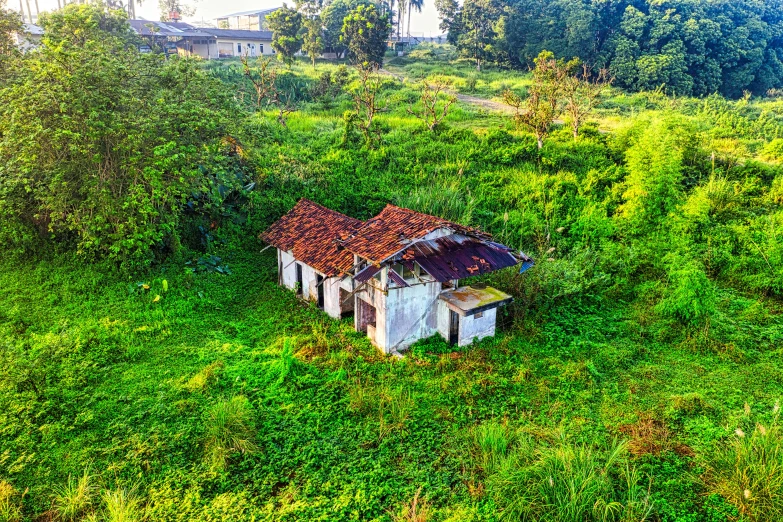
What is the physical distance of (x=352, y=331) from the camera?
441 inches

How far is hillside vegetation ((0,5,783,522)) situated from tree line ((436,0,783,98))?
50.4 feet

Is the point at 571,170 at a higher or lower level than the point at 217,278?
higher

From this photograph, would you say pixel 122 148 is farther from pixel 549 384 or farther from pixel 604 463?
pixel 604 463

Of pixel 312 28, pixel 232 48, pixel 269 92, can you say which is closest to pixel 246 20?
pixel 232 48

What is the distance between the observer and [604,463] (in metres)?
7.16

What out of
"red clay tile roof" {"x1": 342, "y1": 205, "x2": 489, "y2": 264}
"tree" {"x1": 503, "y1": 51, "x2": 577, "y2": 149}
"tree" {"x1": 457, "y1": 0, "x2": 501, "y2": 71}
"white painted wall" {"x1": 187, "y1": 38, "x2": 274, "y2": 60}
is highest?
"tree" {"x1": 457, "y1": 0, "x2": 501, "y2": 71}

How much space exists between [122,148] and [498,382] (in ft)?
32.6

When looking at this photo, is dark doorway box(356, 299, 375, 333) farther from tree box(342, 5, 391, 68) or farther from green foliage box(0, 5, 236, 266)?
tree box(342, 5, 391, 68)

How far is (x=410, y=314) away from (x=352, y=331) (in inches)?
58.3

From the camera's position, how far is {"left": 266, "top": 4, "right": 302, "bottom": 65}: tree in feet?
117

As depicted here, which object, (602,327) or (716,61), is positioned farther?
(716,61)

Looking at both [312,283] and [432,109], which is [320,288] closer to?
[312,283]

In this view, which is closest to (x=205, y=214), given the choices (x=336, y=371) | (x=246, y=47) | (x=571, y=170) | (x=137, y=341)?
(x=137, y=341)

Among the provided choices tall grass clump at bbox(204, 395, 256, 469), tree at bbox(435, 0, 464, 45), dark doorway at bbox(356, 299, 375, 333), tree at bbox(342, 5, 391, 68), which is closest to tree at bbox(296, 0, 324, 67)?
tree at bbox(342, 5, 391, 68)
